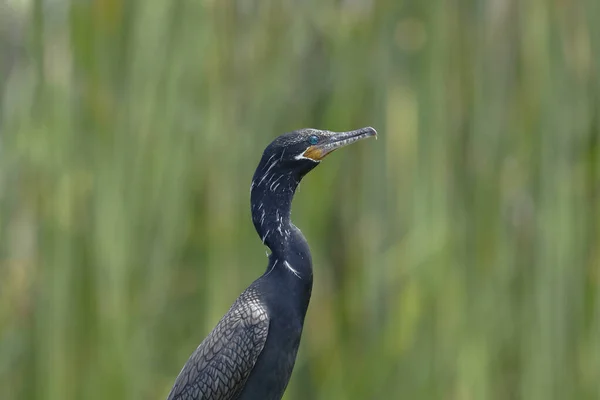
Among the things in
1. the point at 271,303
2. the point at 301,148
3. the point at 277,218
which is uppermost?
the point at 301,148

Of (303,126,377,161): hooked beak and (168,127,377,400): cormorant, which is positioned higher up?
(303,126,377,161): hooked beak

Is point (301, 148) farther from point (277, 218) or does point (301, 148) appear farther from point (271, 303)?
point (271, 303)

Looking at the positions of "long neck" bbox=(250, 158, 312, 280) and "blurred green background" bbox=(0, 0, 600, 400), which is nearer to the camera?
"long neck" bbox=(250, 158, 312, 280)

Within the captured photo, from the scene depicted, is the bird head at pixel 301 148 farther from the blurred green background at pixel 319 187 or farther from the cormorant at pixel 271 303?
the blurred green background at pixel 319 187

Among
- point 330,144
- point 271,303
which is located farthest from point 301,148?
point 271,303

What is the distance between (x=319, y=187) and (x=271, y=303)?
59cm

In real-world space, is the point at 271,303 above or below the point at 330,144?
below

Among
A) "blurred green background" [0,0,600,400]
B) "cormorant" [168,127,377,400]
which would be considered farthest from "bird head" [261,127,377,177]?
"blurred green background" [0,0,600,400]

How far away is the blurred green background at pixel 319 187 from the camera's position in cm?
227

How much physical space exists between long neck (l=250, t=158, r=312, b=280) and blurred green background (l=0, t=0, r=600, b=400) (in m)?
0.56

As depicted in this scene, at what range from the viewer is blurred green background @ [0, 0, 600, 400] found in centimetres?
227

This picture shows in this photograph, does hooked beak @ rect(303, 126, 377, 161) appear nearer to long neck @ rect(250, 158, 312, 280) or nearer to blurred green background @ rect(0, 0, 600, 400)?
long neck @ rect(250, 158, 312, 280)

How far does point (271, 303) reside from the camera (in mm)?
1728

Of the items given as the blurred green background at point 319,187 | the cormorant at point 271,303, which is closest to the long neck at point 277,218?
the cormorant at point 271,303
